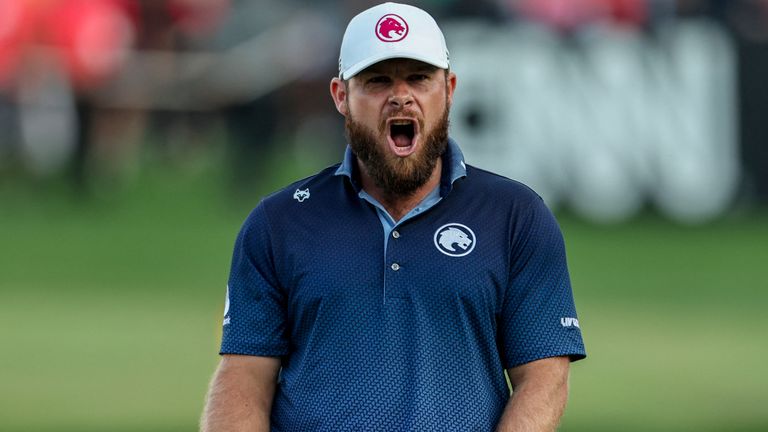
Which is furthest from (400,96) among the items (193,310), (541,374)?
(193,310)

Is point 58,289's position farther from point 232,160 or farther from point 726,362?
point 726,362

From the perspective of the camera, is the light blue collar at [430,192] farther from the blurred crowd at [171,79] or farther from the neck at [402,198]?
the blurred crowd at [171,79]

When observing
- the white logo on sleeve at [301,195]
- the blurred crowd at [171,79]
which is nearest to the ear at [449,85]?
the white logo on sleeve at [301,195]

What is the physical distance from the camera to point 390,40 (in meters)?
3.92

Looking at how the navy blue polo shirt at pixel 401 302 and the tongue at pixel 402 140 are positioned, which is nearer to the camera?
the navy blue polo shirt at pixel 401 302

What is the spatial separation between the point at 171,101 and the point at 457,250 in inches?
482

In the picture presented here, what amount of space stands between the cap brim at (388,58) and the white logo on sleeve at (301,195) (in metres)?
0.32

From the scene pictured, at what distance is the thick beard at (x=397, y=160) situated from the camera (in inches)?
156

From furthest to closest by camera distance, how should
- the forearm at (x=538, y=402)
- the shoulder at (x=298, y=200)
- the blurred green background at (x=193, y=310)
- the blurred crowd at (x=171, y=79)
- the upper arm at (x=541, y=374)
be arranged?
the blurred crowd at (x=171, y=79)
the blurred green background at (x=193, y=310)
the shoulder at (x=298, y=200)
the upper arm at (x=541, y=374)
the forearm at (x=538, y=402)

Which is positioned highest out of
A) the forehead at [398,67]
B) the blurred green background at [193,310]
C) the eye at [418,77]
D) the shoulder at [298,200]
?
the forehead at [398,67]

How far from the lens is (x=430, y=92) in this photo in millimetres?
3982

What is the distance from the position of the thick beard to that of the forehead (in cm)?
12

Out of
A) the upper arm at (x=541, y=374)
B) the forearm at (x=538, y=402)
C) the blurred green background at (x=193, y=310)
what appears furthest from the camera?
the blurred green background at (x=193, y=310)

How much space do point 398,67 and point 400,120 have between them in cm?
13
